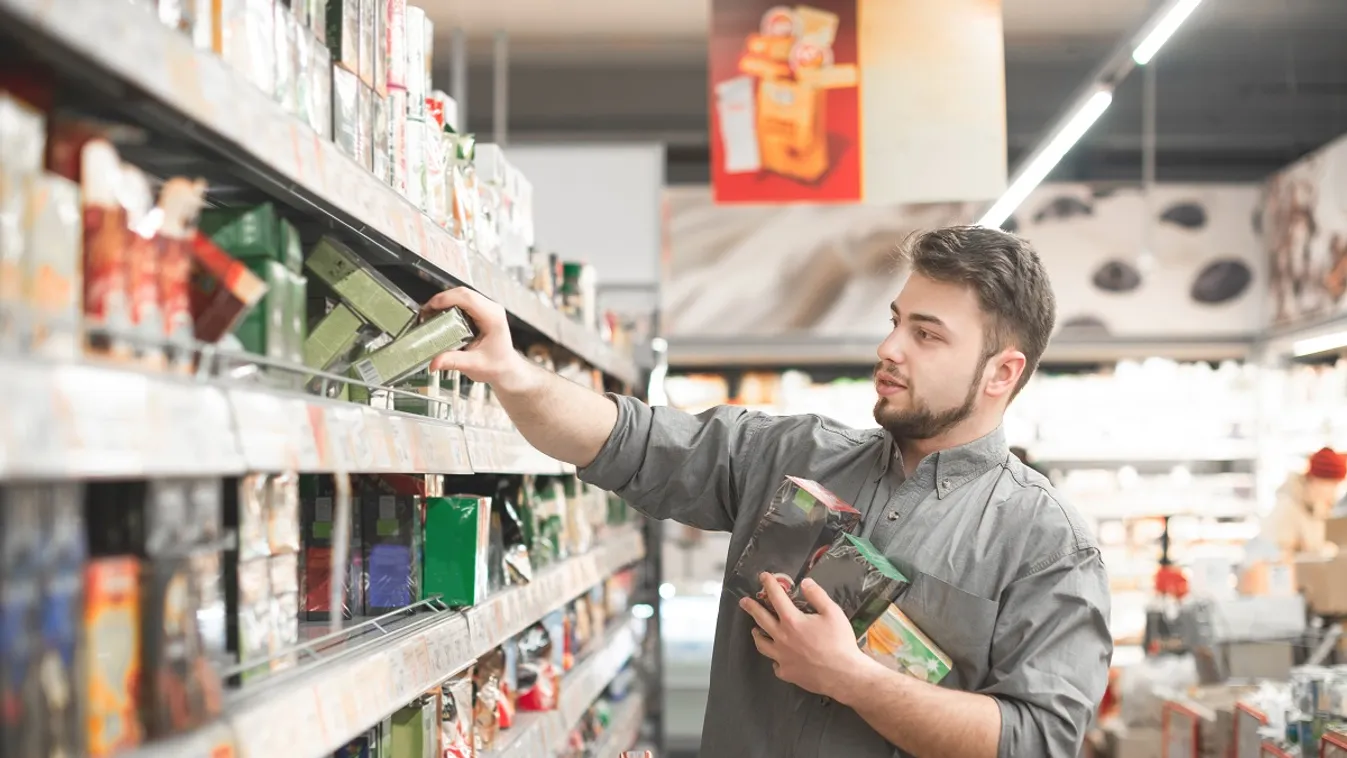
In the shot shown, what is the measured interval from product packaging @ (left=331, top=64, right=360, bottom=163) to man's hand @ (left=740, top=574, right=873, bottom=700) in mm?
905

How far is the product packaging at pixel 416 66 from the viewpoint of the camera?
2.01 meters

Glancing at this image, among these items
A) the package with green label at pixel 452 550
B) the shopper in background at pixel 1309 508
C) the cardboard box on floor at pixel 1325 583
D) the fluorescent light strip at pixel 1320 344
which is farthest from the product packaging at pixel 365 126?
the fluorescent light strip at pixel 1320 344

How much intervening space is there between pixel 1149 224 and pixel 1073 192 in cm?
52

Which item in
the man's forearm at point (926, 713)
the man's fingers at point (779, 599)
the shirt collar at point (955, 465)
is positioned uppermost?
the shirt collar at point (955, 465)

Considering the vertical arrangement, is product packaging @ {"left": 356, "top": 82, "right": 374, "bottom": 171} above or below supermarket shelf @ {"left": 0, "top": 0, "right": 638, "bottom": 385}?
above

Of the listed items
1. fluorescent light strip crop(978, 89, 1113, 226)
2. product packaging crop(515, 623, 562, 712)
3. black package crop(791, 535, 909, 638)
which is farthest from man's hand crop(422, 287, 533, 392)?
fluorescent light strip crop(978, 89, 1113, 226)

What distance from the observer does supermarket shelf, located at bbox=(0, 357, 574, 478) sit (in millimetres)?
842

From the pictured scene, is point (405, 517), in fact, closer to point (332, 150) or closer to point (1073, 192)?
point (332, 150)

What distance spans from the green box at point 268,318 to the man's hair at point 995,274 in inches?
47.0

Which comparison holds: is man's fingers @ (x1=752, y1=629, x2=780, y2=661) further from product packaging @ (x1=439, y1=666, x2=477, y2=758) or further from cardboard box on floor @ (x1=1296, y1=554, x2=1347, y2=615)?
cardboard box on floor @ (x1=1296, y1=554, x2=1347, y2=615)

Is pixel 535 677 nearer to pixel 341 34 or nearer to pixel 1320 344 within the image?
pixel 341 34

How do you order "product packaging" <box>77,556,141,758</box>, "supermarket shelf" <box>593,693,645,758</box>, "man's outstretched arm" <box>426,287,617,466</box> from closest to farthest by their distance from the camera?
"product packaging" <box>77,556,141,758</box>, "man's outstretched arm" <box>426,287,617,466</box>, "supermarket shelf" <box>593,693,645,758</box>

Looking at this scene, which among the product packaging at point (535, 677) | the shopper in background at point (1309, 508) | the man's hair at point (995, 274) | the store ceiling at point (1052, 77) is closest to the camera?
the man's hair at point (995, 274)

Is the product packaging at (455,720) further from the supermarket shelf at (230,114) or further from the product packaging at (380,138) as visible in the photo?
the product packaging at (380,138)
